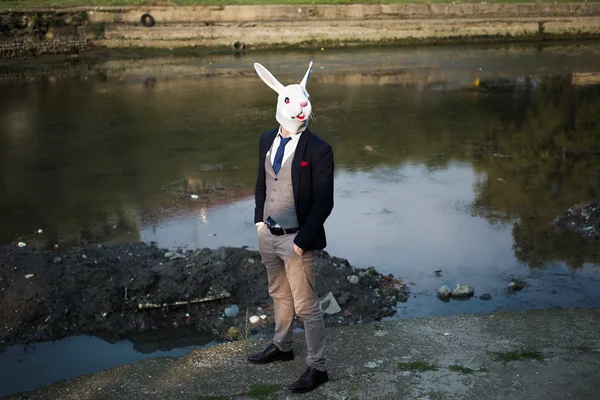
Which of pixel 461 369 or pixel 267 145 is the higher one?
pixel 267 145

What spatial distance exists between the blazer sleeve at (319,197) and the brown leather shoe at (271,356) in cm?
98

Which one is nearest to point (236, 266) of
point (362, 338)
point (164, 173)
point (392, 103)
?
point (362, 338)

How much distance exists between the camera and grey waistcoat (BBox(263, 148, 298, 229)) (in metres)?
4.54

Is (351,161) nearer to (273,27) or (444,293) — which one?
(444,293)

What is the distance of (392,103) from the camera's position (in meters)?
16.0

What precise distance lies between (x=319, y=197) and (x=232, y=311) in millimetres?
2546

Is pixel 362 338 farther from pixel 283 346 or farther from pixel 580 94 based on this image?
pixel 580 94

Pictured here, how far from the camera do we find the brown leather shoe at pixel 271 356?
5.06 metres

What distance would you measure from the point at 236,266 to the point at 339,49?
62.8 ft

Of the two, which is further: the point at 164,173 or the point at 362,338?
the point at 164,173

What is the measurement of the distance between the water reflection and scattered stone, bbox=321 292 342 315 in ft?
4.22

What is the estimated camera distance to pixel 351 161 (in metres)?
11.7

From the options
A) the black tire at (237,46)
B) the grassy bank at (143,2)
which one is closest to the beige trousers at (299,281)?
the black tire at (237,46)

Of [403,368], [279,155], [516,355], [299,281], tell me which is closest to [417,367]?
[403,368]
